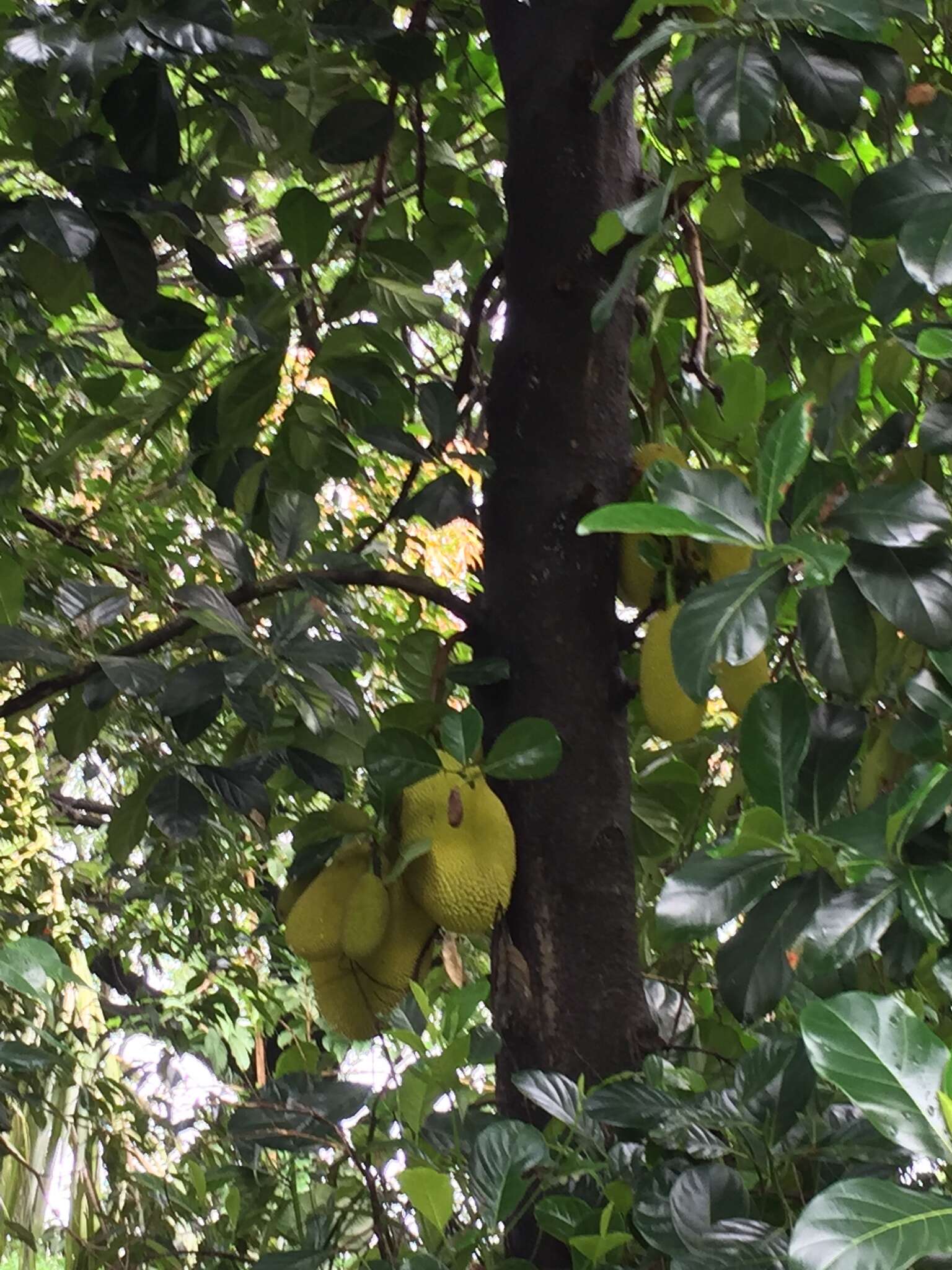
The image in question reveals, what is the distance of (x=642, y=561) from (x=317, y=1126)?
0.35 meters

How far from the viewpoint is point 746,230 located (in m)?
0.77

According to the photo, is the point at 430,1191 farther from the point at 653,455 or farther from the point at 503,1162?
the point at 653,455

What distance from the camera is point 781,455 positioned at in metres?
0.41

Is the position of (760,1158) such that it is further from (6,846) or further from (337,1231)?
(6,846)

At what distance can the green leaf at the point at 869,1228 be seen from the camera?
0.28 metres

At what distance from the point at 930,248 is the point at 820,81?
137 millimetres

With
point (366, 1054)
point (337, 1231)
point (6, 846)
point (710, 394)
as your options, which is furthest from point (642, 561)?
point (366, 1054)

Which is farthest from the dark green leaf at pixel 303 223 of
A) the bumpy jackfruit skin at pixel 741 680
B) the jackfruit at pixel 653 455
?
the bumpy jackfruit skin at pixel 741 680

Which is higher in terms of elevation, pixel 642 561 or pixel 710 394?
pixel 710 394

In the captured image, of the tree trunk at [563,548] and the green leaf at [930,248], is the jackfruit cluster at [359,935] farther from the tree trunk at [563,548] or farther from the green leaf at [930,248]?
the green leaf at [930,248]

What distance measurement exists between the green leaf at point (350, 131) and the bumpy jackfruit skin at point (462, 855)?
1.32ft

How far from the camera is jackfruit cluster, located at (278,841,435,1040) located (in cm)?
69

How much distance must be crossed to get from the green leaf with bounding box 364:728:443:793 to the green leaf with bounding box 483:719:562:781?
0.12 ft

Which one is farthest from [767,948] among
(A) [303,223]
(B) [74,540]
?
(B) [74,540]
